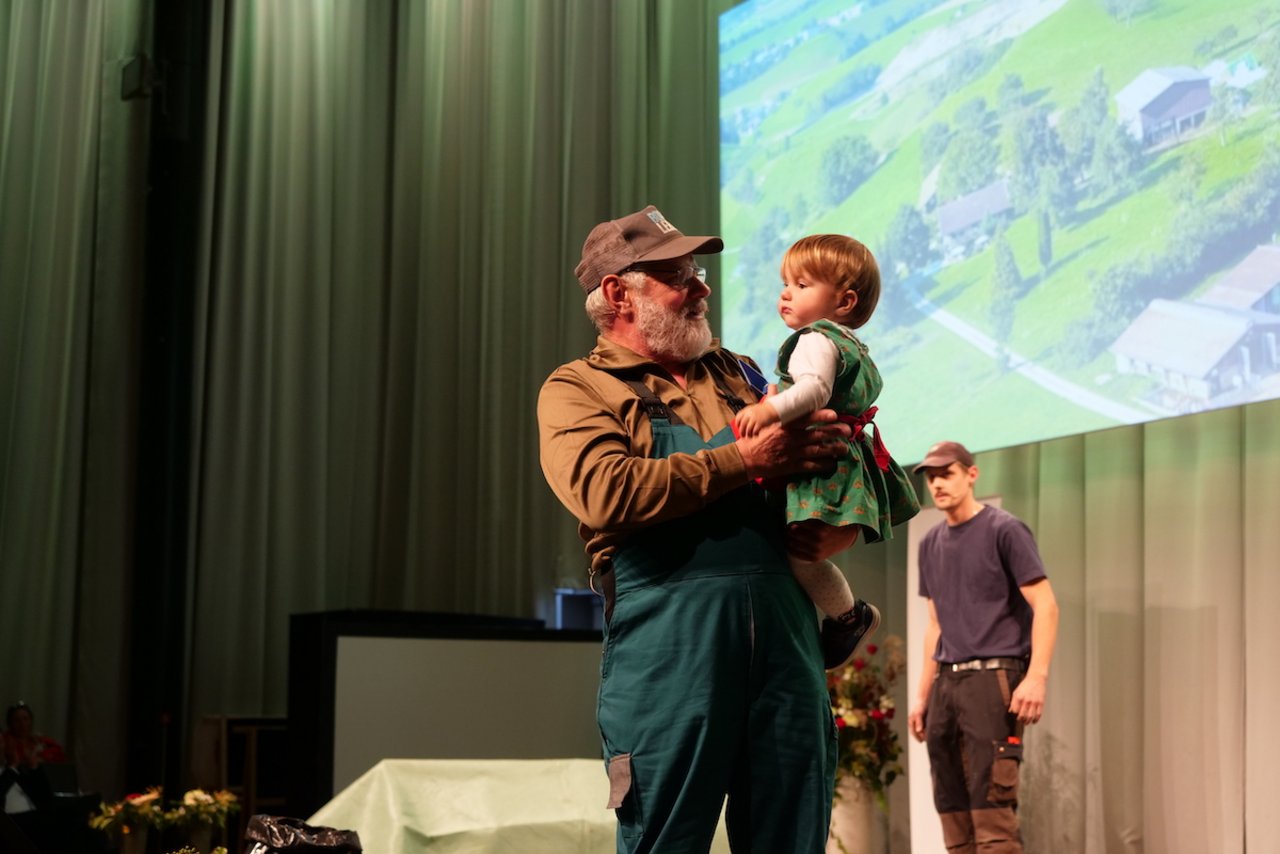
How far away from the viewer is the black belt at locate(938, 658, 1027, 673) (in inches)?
157

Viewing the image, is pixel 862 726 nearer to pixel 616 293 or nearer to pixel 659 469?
pixel 616 293

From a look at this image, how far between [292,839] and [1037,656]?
2.30 m

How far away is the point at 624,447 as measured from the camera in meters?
1.91

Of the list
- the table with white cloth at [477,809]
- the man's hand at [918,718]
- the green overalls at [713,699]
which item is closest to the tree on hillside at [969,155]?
the man's hand at [918,718]

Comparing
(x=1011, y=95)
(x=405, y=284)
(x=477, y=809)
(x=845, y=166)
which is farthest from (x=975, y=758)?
(x=405, y=284)

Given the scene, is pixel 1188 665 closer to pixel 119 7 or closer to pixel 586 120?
pixel 586 120

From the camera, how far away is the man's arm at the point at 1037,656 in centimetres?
382

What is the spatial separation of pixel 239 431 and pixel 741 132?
2.78m

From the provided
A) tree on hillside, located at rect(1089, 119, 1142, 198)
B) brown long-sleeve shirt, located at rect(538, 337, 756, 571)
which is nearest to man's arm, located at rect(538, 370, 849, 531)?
brown long-sleeve shirt, located at rect(538, 337, 756, 571)

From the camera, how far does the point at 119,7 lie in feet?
21.7

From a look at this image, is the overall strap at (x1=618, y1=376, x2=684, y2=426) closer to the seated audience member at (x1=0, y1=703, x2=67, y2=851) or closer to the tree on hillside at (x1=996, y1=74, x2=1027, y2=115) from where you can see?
the seated audience member at (x1=0, y1=703, x2=67, y2=851)

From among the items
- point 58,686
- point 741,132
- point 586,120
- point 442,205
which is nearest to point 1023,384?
point 741,132

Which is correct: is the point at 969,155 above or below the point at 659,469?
above

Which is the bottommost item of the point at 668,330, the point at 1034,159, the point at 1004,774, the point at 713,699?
the point at 1004,774
